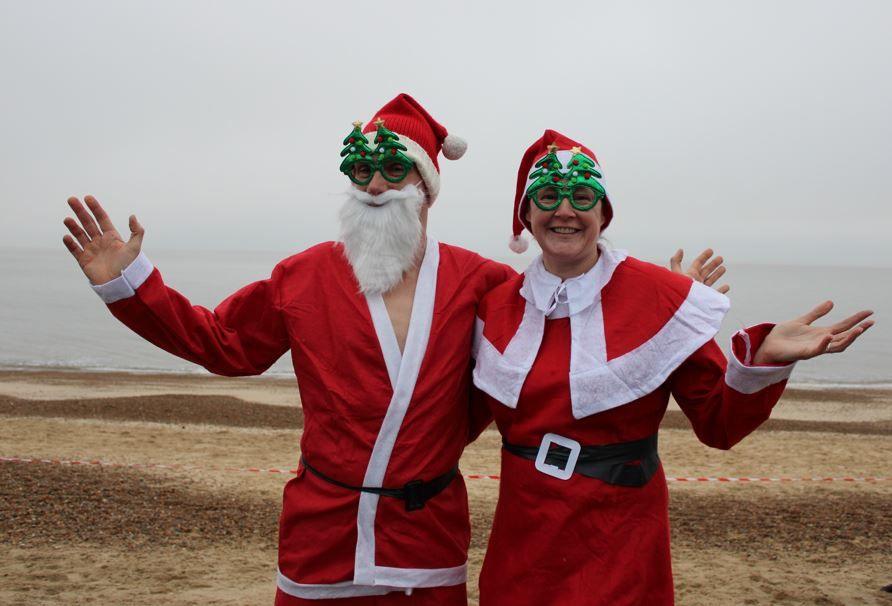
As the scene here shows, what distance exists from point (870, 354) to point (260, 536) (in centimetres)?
2846

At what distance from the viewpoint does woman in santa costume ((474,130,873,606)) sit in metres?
2.44

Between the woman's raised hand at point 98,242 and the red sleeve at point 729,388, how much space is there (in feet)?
6.15

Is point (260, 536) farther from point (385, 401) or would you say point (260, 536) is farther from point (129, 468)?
point (385, 401)

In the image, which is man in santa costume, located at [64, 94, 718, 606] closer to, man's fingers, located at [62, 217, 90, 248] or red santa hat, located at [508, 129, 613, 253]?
man's fingers, located at [62, 217, 90, 248]

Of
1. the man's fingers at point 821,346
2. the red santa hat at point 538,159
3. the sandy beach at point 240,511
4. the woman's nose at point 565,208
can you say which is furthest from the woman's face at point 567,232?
the sandy beach at point 240,511

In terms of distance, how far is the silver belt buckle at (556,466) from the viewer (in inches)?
99.0

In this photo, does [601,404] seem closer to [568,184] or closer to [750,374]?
[750,374]

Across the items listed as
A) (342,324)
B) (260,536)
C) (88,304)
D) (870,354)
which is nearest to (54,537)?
(260,536)

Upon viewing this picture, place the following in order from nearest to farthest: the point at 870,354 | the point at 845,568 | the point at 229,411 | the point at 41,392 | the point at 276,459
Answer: the point at 845,568, the point at 276,459, the point at 229,411, the point at 41,392, the point at 870,354

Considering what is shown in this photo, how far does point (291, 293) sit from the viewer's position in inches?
118

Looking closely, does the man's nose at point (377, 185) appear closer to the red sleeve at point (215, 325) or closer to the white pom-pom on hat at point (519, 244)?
the red sleeve at point (215, 325)

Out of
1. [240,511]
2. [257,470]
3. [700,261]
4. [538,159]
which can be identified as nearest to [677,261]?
[700,261]

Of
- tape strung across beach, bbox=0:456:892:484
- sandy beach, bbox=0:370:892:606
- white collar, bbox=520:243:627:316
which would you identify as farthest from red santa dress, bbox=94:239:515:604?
tape strung across beach, bbox=0:456:892:484

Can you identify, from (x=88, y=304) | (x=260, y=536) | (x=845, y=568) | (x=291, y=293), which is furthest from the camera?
(x=88, y=304)
